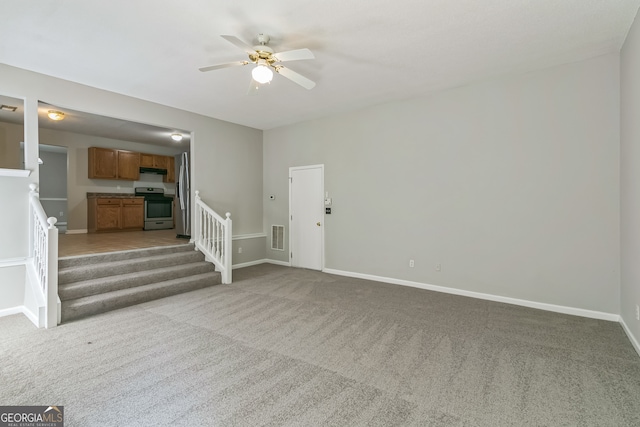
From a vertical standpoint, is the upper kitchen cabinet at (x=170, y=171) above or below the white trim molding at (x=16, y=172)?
above

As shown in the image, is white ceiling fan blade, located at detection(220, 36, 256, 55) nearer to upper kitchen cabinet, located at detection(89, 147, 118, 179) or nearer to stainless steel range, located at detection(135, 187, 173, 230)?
upper kitchen cabinet, located at detection(89, 147, 118, 179)

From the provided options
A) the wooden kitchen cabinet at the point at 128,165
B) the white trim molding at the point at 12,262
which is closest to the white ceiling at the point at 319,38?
the white trim molding at the point at 12,262

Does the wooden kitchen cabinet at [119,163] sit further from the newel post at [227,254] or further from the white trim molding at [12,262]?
the newel post at [227,254]

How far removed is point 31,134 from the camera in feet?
12.3

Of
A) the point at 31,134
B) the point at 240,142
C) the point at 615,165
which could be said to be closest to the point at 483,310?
the point at 615,165

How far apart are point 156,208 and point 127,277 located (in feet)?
16.2

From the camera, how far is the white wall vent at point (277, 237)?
6.54 meters

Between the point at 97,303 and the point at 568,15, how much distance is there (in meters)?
5.71

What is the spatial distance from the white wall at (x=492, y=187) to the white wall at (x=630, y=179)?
197 mm

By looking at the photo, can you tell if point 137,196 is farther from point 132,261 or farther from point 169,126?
point 132,261

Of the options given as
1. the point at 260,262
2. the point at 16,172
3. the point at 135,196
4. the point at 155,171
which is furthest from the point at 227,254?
the point at 155,171

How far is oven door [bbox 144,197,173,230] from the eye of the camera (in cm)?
840

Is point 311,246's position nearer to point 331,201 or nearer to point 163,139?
point 331,201

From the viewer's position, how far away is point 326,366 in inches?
96.9
